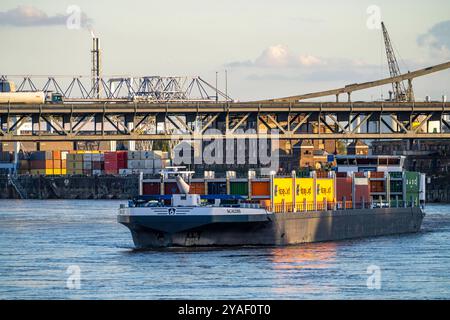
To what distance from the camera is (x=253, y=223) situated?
6303 centimetres

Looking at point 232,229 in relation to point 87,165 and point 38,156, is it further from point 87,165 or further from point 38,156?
point 38,156

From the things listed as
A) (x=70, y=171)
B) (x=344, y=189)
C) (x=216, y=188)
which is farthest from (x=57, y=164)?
(x=216, y=188)

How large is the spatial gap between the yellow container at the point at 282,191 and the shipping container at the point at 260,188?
372 millimetres

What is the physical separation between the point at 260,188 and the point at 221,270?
12.9m

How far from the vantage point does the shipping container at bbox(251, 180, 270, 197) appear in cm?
6573

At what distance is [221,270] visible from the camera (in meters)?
53.4

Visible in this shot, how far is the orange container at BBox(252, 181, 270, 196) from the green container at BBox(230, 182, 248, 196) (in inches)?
15.0

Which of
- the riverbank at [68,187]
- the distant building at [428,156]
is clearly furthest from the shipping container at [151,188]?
the riverbank at [68,187]

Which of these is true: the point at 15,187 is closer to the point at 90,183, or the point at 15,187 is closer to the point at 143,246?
the point at 90,183

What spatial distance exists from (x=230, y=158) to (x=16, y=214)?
141 feet

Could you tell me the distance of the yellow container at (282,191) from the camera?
217ft

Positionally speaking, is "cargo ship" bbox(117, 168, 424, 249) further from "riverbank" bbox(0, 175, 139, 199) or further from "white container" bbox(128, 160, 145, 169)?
"white container" bbox(128, 160, 145, 169)
